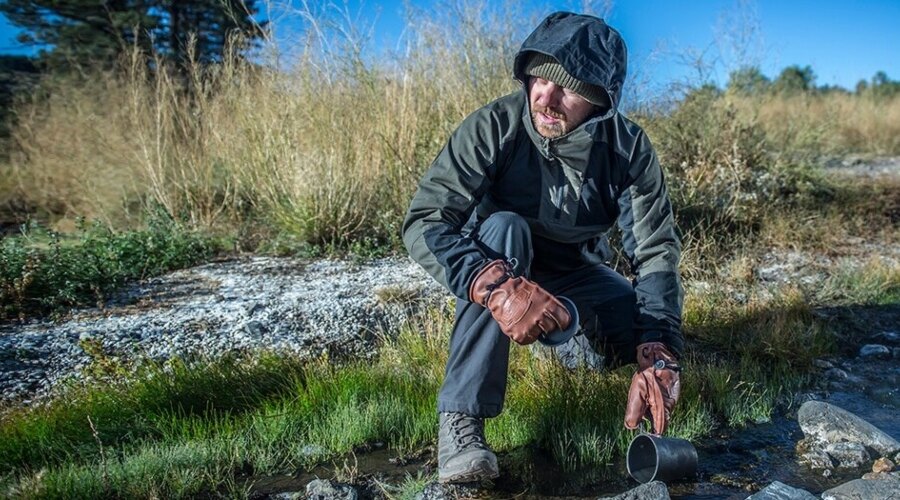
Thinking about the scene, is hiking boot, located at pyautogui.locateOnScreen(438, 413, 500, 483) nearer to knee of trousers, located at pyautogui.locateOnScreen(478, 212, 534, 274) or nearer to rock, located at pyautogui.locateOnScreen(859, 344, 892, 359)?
knee of trousers, located at pyautogui.locateOnScreen(478, 212, 534, 274)

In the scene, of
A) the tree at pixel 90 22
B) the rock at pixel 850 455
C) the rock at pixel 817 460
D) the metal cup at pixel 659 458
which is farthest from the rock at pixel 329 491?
the tree at pixel 90 22

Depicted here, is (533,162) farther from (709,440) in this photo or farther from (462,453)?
(709,440)

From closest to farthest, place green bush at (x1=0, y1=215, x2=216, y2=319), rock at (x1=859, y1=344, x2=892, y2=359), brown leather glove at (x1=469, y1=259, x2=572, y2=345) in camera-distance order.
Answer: brown leather glove at (x1=469, y1=259, x2=572, y2=345) < rock at (x1=859, y1=344, x2=892, y2=359) < green bush at (x1=0, y1=215, x2=216, y2=319)

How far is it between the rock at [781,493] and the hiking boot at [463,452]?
86 centimetres

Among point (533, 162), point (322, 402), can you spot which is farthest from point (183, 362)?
point (533, 162)

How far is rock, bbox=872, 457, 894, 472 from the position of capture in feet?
8.66

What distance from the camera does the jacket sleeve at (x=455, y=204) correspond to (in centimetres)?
247

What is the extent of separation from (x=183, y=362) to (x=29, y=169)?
626 cm

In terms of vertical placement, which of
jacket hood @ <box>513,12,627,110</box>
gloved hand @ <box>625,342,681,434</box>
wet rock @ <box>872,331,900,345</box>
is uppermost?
jacket hood @ <box>513,12,627,110</box>

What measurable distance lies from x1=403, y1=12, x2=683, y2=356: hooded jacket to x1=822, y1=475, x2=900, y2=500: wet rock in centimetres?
66

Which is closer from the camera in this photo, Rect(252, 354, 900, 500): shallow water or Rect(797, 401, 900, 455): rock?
Rect(252, 354, 900, 500): shallow water

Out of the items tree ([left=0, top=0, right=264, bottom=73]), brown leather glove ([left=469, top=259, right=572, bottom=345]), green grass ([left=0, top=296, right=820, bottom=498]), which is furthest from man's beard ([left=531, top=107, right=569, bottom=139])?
tree ([left=0, top=0, right=264, bottom=73])

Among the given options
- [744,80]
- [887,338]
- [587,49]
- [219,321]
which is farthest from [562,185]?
[744,80]

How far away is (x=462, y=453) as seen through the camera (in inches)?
96.1
